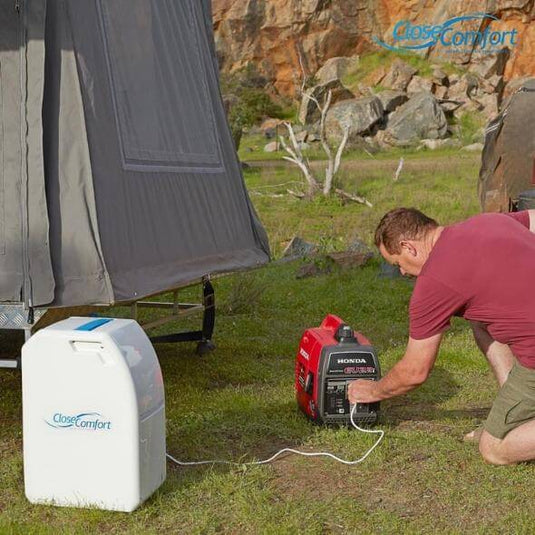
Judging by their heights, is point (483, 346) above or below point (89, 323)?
below

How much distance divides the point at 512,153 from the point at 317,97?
26625 mm

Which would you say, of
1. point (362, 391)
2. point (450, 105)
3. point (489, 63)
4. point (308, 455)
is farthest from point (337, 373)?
point (489, 63)

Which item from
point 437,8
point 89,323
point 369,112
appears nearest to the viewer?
point 89,323

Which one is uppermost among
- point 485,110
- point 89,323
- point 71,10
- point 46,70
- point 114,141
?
point 71,10

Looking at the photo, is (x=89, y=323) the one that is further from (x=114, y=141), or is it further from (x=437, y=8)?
(x=437, y=8)

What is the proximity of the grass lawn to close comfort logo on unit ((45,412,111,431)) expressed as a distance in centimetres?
34

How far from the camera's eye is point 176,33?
605 centimetres

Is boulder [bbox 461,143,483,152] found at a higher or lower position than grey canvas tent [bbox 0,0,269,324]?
lower

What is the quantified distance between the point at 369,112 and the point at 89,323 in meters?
27.2

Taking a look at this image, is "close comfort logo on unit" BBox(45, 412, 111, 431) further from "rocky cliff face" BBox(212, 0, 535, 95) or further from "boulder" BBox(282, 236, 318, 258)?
"rocky cliff face" BBox(212, 0, 535, 95)

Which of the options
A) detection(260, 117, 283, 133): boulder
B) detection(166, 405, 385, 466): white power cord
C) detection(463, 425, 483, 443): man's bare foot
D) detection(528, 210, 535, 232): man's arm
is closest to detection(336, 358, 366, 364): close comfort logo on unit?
detection(166, 405, 385, 466): white power cord

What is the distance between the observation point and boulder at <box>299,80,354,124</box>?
1305 inches

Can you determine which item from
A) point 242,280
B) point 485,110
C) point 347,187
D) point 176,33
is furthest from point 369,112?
point 176,33

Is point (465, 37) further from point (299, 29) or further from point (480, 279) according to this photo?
point (480, 279)
